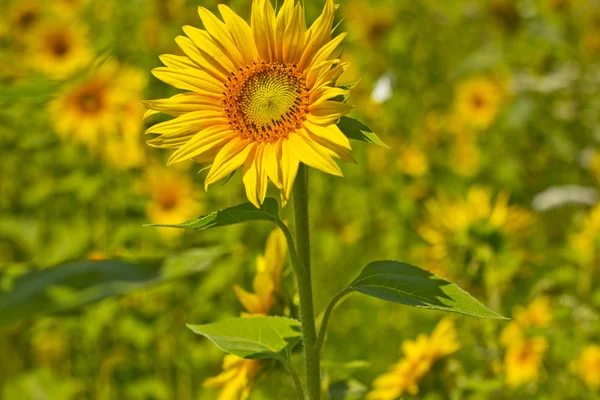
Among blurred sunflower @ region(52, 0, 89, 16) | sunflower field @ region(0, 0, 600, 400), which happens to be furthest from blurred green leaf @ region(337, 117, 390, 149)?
blurred sunflower @ region(52, 0, 89, 16)

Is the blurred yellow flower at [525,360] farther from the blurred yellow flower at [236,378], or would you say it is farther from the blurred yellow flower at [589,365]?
the blurred yellow flower at [236,378]

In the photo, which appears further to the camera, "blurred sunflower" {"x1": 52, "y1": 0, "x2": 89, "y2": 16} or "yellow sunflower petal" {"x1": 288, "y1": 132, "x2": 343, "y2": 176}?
"blurred sunflower" {"x1": 52, "y1": 0, "x2": 89, "y2": 16}

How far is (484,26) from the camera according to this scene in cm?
436

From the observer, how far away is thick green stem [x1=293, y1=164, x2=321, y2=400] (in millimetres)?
→ 985

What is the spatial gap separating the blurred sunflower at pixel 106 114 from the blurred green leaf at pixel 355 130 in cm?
238

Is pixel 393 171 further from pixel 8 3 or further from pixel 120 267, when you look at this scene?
pixel 120 267

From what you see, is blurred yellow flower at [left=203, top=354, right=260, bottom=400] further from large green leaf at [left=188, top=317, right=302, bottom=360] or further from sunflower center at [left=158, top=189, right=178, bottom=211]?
sunflower center at [left=158, top=189, right=178, bottom=211]

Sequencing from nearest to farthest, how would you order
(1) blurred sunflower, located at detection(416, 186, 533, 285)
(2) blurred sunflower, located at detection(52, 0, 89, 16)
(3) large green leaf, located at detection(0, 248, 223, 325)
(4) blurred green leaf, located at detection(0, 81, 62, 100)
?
(3) large green leaf, located at detection(0, 248, 223, 325), (4) blurred green leaf, located at detection(0, 81, 62, 100), (1) blurred sunflower, located at detection(416, 186, 533, 285), (2) blurred sunflower, located at detection(52, 0, 89, 16)

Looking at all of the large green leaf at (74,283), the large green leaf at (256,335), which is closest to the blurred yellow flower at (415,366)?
the large green leaf at (256,335)

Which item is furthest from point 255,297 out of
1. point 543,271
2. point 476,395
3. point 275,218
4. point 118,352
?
point 118,352

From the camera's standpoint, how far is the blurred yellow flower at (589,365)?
2.21 meters

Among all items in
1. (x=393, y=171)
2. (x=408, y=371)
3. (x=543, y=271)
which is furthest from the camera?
(x=393, y=171)

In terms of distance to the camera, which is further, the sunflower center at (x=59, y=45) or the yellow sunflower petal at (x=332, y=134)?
the sunflower center at (x=59, y=45)

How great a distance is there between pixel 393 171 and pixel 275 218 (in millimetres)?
2859
